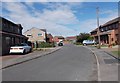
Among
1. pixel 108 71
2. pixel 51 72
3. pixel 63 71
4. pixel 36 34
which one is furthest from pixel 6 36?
pixel 36 34

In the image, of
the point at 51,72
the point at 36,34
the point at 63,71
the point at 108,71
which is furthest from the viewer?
the point at 36,34

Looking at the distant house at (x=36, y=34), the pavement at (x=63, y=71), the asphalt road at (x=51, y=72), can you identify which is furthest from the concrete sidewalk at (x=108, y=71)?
the distant house at (x=36, y=34)

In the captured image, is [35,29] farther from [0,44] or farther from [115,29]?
[0,44]

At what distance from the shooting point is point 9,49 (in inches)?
1229

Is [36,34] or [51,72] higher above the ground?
[36,34]

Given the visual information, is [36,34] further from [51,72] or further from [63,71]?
[51,72]

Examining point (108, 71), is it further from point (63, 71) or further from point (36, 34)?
point (36, 34)

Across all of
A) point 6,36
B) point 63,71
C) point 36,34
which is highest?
point 36,34

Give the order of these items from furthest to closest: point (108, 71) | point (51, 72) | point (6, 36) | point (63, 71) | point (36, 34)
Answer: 1. point (36, 34)
2. point (6, 36)
3. point (63, 71)
4. point (108, 71)
5. point (51, 72)

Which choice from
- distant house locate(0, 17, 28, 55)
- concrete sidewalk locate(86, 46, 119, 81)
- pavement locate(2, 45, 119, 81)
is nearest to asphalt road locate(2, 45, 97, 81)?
pavement locate(2, 45, 119, 81)

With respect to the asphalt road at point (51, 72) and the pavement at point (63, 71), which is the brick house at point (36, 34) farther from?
the asphalt road at point (51, 72)

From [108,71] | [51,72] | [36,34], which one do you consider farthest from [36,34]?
[108,71]

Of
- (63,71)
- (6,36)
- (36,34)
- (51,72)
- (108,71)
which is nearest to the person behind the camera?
(51,72)

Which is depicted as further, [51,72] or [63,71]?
[63,71]
